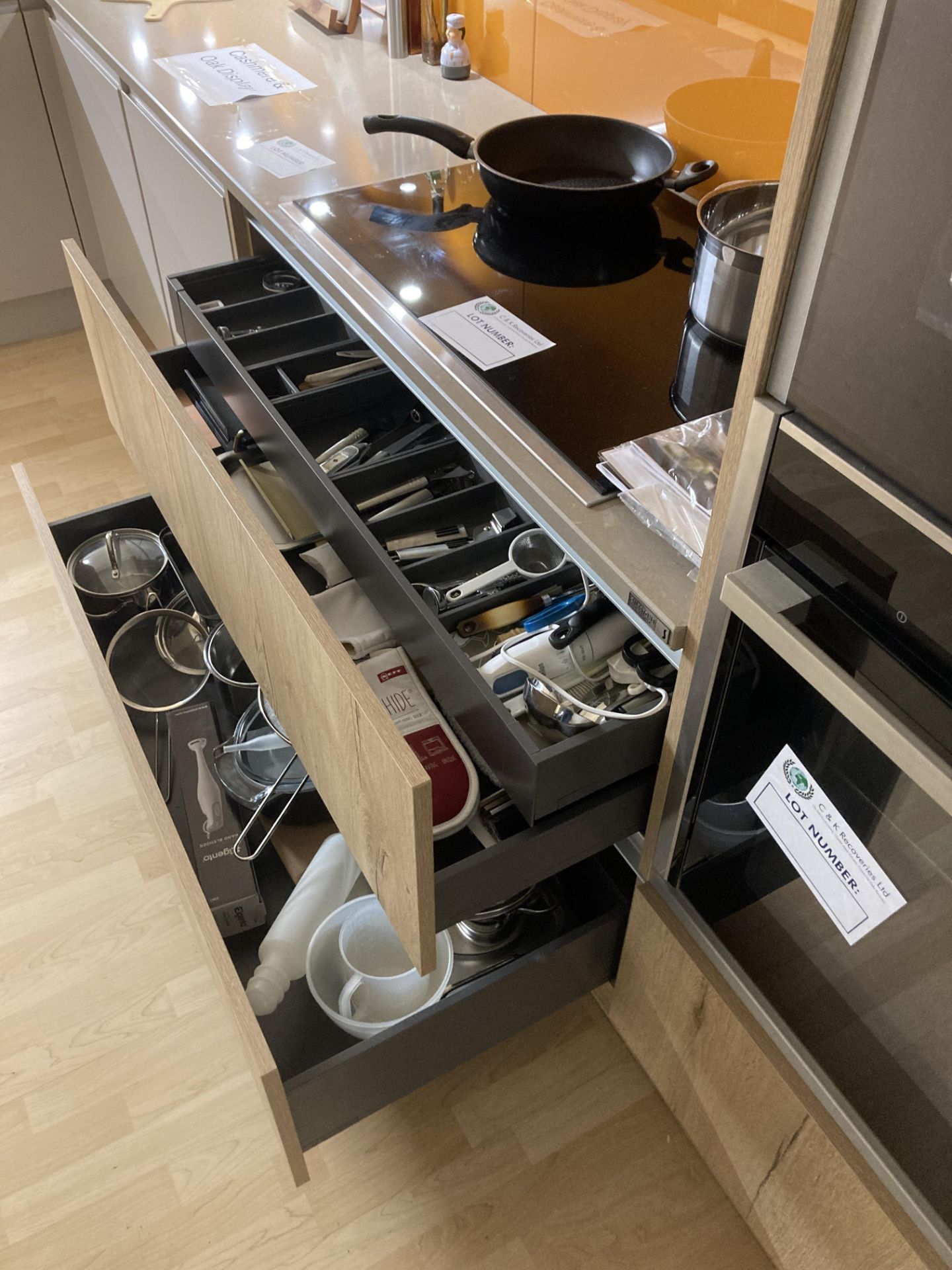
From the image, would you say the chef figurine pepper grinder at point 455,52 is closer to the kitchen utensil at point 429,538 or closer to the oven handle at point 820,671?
the kitchen utensil at point 429,538

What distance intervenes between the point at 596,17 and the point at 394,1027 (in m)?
1.36

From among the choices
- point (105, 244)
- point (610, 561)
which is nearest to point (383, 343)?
point (610, 561)

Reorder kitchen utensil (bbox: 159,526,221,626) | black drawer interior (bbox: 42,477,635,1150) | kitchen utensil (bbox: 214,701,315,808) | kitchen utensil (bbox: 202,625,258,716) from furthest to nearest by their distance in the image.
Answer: kitchen utensil (bbox: 159,526,221,626)
kitchen utensil (bbox: 202,625,258,716)
kitchen utensil (bbox: 214,701,315,808)
black drawer interior (bbox: 42,477,635,1150)

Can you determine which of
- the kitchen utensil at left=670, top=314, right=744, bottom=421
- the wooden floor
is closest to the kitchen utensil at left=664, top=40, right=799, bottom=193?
Result: the kitchen utensil at left=670, top=314, right=744, bottom=421

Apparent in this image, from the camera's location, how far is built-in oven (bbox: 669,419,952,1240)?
635mm

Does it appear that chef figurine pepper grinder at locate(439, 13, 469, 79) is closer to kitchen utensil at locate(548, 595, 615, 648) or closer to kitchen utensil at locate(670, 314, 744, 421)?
kitchen utensil at locate(670, 314, 744, 421)

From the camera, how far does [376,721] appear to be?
2.52 ft

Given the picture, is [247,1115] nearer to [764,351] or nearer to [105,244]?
[764,351]

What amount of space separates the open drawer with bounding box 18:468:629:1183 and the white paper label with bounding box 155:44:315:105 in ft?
3.19

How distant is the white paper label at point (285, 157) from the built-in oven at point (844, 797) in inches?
43.5

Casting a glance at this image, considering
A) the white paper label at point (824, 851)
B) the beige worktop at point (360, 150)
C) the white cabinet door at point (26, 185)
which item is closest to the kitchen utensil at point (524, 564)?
Result: the beige worktop at point (360, 150)

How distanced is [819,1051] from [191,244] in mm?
1666

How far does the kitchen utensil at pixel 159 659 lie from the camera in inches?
56.6

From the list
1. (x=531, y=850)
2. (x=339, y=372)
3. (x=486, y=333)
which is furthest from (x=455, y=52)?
(x=531, y=850)
